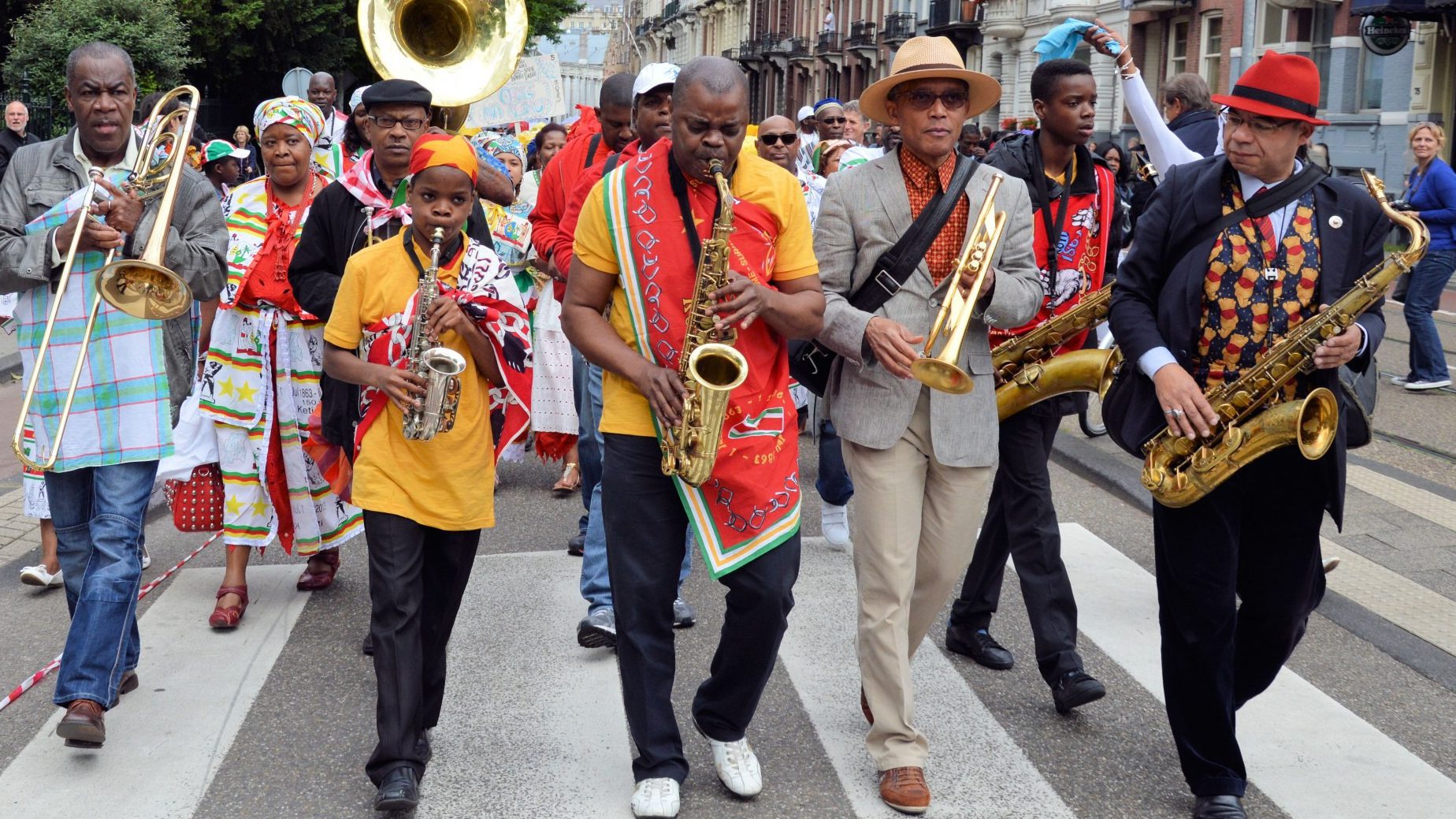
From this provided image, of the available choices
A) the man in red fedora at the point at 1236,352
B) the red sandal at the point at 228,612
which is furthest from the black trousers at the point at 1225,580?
the red sandal at the point at 228,612

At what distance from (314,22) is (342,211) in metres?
27.6

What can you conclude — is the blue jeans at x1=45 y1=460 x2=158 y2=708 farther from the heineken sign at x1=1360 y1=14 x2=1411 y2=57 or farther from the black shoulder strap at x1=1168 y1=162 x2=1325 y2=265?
the heineken sign at x1=1360 y1=14 x2=1411 y2=57

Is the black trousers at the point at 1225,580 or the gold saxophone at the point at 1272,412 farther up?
the gold saxophone at the point at 1272,412

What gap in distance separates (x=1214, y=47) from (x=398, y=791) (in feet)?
101

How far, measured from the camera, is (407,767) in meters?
4.18

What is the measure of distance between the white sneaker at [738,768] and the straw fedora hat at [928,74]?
6.52 ft

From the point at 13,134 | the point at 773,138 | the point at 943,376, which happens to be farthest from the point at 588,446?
the point at 13,134

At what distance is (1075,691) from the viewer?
4.87m

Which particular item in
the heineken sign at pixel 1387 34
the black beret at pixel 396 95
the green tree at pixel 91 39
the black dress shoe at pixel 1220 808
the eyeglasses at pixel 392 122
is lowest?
the black dress shoe at pixel 1220 808

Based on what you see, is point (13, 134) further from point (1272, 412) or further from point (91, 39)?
point (1272, 412)

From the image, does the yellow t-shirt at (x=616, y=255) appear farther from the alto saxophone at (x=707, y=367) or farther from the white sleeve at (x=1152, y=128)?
the white sleeve at (x=1152, y=128)

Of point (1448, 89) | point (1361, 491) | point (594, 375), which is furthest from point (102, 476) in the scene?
point (1448, 89)

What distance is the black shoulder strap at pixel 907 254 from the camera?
4352 millimetres

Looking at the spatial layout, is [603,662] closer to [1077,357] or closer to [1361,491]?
[1077,357]
